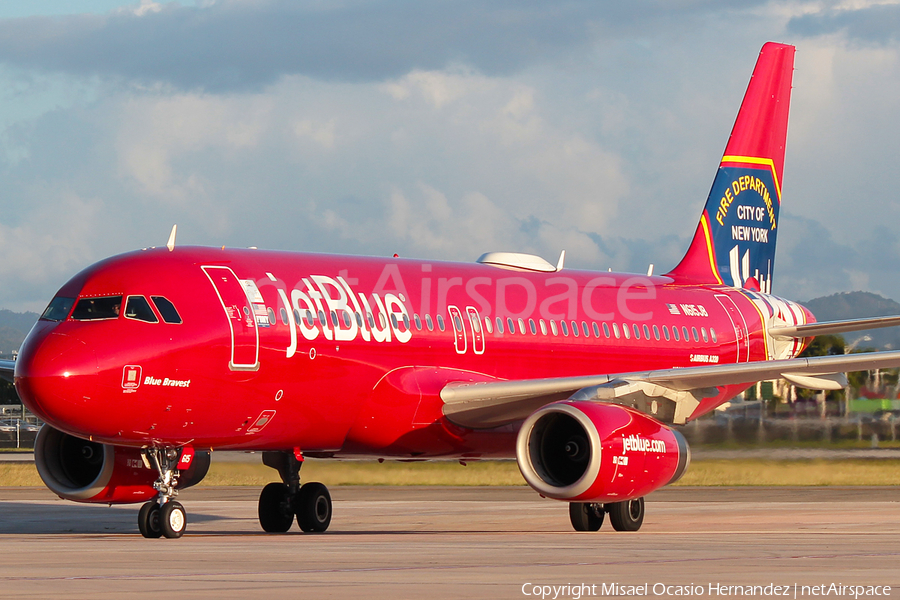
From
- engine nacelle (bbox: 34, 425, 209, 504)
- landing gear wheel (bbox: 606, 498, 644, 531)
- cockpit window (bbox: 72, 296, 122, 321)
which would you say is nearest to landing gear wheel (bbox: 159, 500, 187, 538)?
engine nacelle (bbox: 34, 425, 209, 504)

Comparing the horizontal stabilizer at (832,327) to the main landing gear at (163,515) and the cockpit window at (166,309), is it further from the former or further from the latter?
the main landing gear at (163,515)

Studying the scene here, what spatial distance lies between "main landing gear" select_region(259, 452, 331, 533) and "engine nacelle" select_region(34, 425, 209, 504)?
1.21 meters

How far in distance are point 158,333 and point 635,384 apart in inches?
256

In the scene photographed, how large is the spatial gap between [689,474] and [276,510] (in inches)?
600

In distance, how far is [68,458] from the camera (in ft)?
62.7

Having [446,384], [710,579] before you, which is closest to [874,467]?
[446,384]

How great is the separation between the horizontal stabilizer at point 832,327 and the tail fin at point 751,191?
1846 mm

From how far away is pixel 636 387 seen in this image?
60.7 ft

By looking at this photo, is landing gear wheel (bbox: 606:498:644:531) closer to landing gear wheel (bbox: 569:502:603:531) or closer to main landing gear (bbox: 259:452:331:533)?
→ landing gear wheel (bbox: 569:502:603:531)

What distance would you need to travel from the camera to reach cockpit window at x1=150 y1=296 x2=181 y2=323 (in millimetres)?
16297

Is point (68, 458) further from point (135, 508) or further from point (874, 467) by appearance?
point (874, 467)

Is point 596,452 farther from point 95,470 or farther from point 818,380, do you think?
point 95,470

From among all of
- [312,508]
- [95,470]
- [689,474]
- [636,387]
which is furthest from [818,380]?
[689,474]

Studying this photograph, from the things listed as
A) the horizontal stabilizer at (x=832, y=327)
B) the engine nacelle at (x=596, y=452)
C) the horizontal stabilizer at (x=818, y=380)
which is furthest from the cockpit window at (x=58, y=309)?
the horizontal stabilizer at (x=832, y=327)
